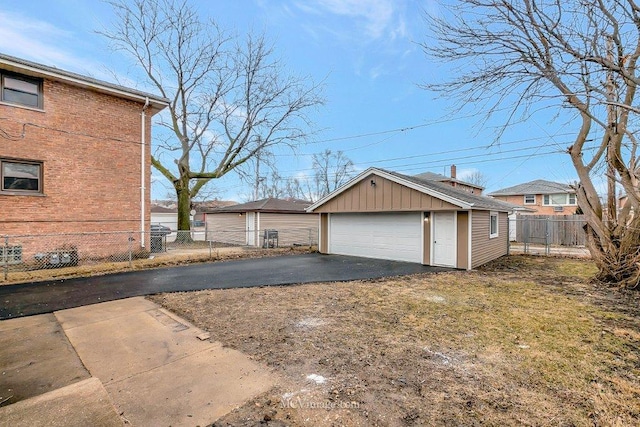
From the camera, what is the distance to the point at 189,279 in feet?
26.4

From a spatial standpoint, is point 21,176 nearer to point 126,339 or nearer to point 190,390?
point 126,339

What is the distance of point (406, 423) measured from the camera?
2387 millimetres

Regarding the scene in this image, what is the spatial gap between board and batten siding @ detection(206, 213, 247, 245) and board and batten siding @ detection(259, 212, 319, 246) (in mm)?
1625

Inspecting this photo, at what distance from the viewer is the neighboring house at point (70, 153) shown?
8.95 m

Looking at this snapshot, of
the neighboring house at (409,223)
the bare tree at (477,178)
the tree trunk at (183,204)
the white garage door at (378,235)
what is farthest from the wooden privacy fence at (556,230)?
the bare tree at (477,178)

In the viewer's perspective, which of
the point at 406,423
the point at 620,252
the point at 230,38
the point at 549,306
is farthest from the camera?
the point at 230,38

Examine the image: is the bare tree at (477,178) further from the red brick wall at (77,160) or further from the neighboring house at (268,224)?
the red brick wall at (77,160)

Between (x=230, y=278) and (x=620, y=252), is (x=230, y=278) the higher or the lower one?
the lower one

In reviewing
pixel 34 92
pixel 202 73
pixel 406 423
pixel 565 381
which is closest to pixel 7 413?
pixel 406 423

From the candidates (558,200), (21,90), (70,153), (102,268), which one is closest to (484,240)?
(102,268)

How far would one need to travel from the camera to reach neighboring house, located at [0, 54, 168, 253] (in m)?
8.95

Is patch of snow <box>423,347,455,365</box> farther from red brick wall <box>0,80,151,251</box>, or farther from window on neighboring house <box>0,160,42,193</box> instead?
window on neighboring house <box>0,160,42,193</box>

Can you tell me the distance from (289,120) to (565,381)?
1872 centimetres

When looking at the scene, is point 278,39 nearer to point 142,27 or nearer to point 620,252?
point 142,27
